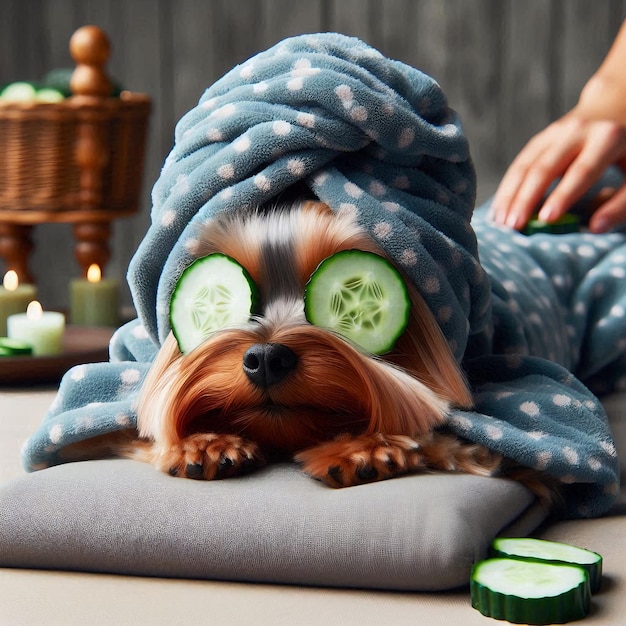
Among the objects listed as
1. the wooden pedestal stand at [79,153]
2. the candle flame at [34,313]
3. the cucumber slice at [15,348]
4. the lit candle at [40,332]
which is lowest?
the cucumber slice at [15,348]

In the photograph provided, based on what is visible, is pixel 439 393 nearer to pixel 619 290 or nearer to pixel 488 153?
pixel 619 290

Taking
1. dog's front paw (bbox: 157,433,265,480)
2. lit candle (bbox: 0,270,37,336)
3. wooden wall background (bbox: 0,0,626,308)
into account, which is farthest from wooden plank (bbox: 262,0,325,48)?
dog's front paw (bbox: 157,433,265,480)

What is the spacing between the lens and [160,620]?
40.7 inches

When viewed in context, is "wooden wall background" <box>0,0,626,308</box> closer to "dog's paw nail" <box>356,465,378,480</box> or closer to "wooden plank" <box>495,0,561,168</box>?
"wooden plank" <box>495,0,561,168</box>

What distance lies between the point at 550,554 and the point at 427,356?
1.15 ft

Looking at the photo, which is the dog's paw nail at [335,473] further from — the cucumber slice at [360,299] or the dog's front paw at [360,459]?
the cucumber slice at [360,299]

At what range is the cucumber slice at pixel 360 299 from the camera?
132 centimetres

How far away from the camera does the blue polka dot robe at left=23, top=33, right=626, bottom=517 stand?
1.37 meters

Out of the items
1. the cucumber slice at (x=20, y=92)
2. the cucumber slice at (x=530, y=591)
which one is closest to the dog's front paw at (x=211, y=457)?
the cucumber slice at (x=530, y=591)

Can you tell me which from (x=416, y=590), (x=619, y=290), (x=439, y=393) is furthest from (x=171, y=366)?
(x=619, y=290)

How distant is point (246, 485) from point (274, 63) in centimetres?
58

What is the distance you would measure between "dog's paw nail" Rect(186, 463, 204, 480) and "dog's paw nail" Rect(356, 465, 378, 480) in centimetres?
18

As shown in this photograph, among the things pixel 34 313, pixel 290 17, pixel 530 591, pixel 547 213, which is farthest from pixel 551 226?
pixel 290 17

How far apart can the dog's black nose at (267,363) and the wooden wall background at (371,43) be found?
236 centimetres
